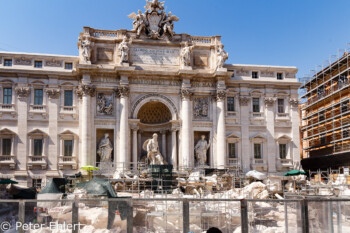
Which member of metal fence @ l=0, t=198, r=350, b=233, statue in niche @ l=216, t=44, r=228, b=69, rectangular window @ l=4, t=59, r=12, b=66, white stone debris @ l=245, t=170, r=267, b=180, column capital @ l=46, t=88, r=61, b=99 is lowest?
metal fence @ l=0, t=198, r=350, b=233

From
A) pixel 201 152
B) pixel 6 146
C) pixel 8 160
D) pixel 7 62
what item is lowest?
pixel 8 160

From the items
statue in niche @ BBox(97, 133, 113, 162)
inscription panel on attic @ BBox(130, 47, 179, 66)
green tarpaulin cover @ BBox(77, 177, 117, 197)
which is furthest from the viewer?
inscription panel on attic @ BBox(130, 47, 179, 66)

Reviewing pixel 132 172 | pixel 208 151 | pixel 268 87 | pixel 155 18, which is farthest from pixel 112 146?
pixel 268 87

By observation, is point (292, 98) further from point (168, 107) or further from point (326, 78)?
point (168, 107)

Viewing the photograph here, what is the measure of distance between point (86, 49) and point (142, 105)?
742cm

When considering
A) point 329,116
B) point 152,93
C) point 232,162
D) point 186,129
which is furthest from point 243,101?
point 329,116

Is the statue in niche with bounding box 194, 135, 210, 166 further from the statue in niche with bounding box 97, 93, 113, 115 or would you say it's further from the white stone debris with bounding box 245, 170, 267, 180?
the statue in niche with bounding box 97, 93, 113, 115

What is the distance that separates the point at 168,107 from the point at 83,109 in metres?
8.10

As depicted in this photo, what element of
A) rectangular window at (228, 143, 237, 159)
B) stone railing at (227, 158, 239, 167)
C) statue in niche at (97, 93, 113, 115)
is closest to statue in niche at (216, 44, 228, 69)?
rectangular window at (228, 143, 237, 159)

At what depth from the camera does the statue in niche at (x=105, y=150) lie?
3834 cm

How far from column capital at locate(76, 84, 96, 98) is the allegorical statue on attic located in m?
7.00

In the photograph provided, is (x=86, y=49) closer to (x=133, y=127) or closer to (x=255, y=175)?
(x=133, y=127)

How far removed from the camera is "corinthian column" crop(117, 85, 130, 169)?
38.1 m

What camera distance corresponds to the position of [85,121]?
3794 centimetres
